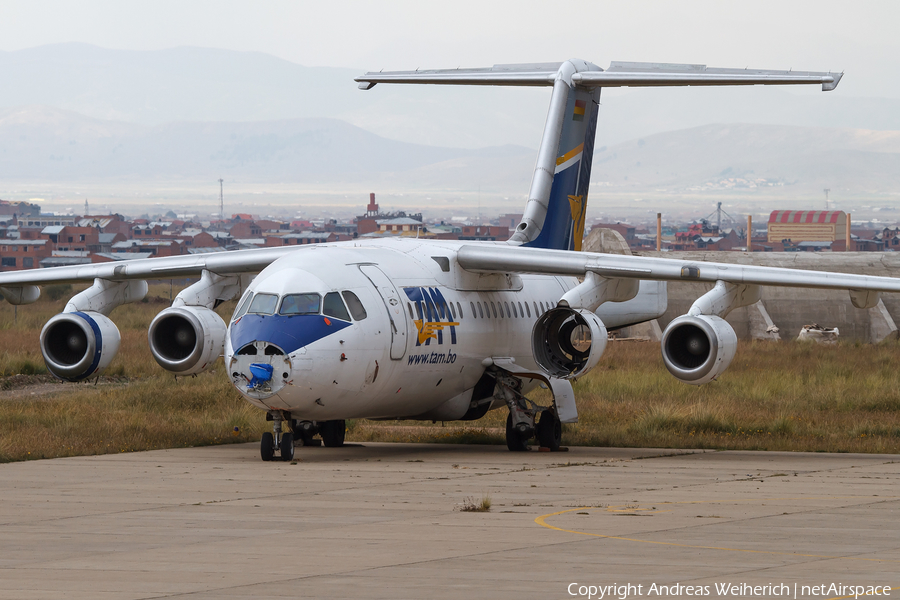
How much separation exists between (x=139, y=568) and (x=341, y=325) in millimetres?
7761

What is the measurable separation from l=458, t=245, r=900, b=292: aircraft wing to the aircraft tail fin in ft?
10.2

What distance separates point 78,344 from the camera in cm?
2002

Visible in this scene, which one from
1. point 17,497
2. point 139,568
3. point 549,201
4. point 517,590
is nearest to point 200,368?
point 17,497

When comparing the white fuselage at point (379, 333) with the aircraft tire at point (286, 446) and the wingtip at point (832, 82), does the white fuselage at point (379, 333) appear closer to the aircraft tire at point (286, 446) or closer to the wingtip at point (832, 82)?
the aircraft tire at point (286, 446)

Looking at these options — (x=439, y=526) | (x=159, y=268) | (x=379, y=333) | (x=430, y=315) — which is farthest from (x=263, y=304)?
(x=439, y=526)

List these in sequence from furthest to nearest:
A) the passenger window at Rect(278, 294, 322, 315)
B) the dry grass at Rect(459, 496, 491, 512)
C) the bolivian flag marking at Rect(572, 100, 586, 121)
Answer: the bolivian flag marking at Rect(572, 100, 586, 121) < the passenger window at Rect(278, 294, 322, 315) < the dry grass at Rect(459, 496, 491, 512)

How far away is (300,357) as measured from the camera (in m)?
16.8

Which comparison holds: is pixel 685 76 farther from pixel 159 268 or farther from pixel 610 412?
pixel 159 268

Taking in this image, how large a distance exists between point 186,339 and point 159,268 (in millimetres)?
1649

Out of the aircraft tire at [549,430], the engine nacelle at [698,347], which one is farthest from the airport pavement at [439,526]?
the aircraft tire at [549,430]

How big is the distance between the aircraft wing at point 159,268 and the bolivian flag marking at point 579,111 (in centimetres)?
618

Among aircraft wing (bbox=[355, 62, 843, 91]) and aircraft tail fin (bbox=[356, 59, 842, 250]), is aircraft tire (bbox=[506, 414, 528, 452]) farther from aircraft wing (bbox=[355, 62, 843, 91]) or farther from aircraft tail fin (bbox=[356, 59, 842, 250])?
aircraft wing (bbox=[355, 62, 843, 91])

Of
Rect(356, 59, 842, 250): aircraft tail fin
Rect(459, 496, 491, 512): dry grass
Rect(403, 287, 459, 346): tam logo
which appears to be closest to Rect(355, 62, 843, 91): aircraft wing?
Rect(356, 59, 842, 250): aircraft tail fin

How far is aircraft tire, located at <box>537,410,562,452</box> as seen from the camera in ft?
67.5
